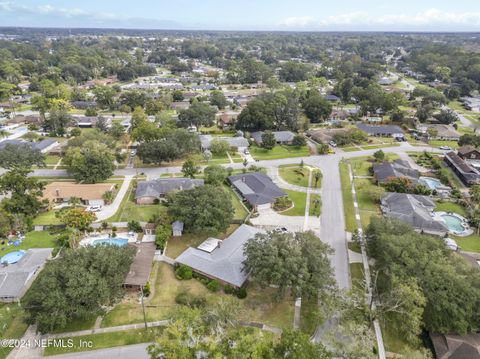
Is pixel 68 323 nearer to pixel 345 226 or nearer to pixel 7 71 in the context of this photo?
pixel 345 226

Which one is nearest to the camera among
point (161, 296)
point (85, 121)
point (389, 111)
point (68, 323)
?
point (68, 323)

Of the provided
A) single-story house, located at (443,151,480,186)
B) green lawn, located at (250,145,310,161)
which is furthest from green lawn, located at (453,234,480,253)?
green lawn, located at (250,145,310,161)

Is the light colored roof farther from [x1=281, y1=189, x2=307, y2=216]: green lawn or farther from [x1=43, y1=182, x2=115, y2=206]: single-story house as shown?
[x1=281, y1=189, x2=307, y2=216]: green lawn

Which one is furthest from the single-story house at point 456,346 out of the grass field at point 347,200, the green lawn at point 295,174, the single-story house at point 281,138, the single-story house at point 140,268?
the single-story house at point 281,138

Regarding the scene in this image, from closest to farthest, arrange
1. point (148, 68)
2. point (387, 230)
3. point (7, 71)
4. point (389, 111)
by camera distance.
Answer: point (387, 230) < point (389, 111) < point (7, 71) < point (148, 68)

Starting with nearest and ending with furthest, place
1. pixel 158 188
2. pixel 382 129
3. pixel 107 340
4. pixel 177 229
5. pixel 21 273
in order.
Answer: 1. pixel 107 340
2. pixel 21 273
3. pixel 177 229
4. pixel 158 188
5. pixel 382 129

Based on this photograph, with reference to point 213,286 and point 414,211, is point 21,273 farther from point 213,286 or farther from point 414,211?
point 414,211

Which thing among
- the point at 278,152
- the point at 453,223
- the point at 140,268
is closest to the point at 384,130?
the point at 278,152

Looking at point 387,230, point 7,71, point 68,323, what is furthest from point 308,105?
point 7,71
